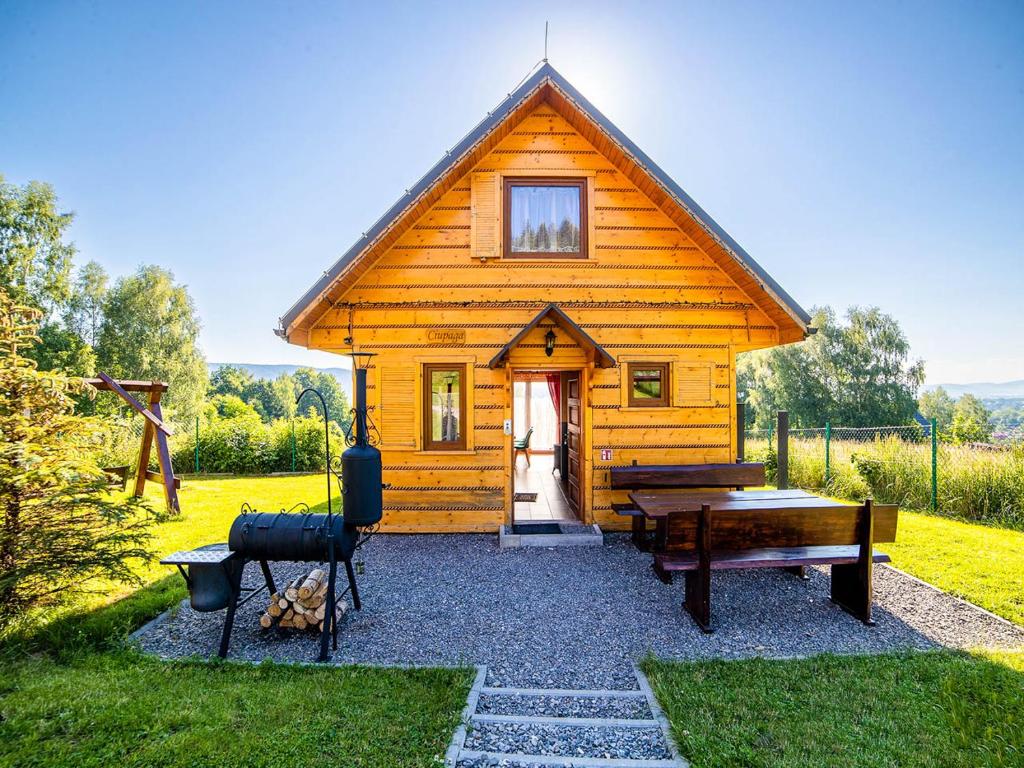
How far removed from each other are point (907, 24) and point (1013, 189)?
57.4 ft

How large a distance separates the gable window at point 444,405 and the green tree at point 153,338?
2729 centimetres

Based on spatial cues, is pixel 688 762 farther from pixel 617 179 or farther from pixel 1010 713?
pixel 617 179

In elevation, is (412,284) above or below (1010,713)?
above

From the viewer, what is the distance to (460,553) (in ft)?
22.7

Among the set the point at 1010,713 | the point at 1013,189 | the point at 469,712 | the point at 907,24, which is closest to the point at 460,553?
the point at 469,712

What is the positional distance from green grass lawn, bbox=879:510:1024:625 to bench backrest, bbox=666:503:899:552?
163cm

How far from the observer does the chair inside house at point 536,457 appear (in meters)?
8.86

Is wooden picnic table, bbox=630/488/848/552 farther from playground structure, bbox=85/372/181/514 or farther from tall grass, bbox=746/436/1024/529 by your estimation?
playground structure, bbox=85/372/181/514

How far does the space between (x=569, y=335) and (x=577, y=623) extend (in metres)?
4.49

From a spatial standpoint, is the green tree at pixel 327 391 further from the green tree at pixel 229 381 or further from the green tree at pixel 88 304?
the green tree at pixel 88 304

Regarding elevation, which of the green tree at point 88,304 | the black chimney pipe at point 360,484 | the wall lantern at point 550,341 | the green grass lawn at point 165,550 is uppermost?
the green tree at point 88,304

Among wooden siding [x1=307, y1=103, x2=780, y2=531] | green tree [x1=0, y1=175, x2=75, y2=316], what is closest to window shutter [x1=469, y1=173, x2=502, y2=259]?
wooden siding [x1=307, y1=103, x2=780, y2=531]

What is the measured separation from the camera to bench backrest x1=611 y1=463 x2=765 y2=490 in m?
7.46

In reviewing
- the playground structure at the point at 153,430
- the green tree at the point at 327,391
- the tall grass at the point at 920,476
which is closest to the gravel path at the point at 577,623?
the tall grass at the point at 920,476
